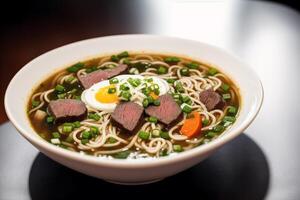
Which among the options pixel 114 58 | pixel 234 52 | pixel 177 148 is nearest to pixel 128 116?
pixel 177 148

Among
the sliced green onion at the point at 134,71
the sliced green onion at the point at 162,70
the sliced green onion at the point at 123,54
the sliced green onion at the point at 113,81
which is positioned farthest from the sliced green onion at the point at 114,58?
the sliced green onion at the point at 113,81

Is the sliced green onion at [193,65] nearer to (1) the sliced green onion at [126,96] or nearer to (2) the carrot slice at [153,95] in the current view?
(2) the carrot slice at [153,95]

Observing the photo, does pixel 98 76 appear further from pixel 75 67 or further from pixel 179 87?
pixel 179 87

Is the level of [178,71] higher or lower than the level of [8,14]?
higher

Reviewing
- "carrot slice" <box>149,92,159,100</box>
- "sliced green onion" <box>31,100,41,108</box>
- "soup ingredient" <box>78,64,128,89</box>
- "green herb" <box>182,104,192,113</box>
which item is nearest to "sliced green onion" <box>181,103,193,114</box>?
"green herb" <box>182,104,192,113</box>

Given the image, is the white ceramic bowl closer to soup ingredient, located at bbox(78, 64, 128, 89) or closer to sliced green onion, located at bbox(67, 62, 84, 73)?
sliced green onion, located at bbox(67, 62, 84, 73)

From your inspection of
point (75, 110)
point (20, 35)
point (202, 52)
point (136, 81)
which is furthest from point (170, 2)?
point (75, 110)

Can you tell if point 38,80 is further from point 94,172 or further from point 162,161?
point 162,161

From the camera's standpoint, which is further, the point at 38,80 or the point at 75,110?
the point at 38,80
